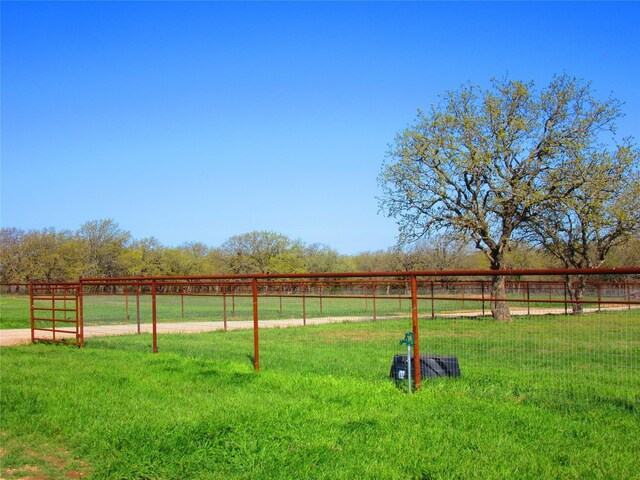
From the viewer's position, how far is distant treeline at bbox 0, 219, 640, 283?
66375mm

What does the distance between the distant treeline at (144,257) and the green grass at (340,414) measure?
44421 millimetres

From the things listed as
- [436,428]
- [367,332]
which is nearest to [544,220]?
[367,332]

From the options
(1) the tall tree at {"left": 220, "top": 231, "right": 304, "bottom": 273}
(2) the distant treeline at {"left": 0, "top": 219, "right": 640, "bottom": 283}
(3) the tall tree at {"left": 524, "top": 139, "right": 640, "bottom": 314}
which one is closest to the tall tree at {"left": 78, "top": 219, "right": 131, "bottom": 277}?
(2) the distant treeline at {"left": 0, "top": 219, "right": 640, "bottom": 283}

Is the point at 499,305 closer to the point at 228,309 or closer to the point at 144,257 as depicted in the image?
the point at 228,309

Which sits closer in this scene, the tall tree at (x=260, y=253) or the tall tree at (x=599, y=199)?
the tall tree at (x=599, y=199)

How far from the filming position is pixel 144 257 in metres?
72.6

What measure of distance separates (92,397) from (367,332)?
9.10 meters

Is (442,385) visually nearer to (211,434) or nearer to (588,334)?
(588,334)

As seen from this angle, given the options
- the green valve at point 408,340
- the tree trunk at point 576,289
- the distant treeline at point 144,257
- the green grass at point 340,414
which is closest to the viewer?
the green grass at point 340,414

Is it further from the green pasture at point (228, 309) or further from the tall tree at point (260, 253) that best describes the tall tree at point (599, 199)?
the tall tree at point (260, 253)

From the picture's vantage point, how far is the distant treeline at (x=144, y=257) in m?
66.4

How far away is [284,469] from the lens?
16.5ft

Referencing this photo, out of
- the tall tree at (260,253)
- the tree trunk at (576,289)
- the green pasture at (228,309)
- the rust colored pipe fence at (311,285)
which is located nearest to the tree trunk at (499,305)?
the rust colored pipe fence at (311,285)

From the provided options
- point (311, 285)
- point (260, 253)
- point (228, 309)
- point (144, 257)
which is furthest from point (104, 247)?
point (311, 285)
